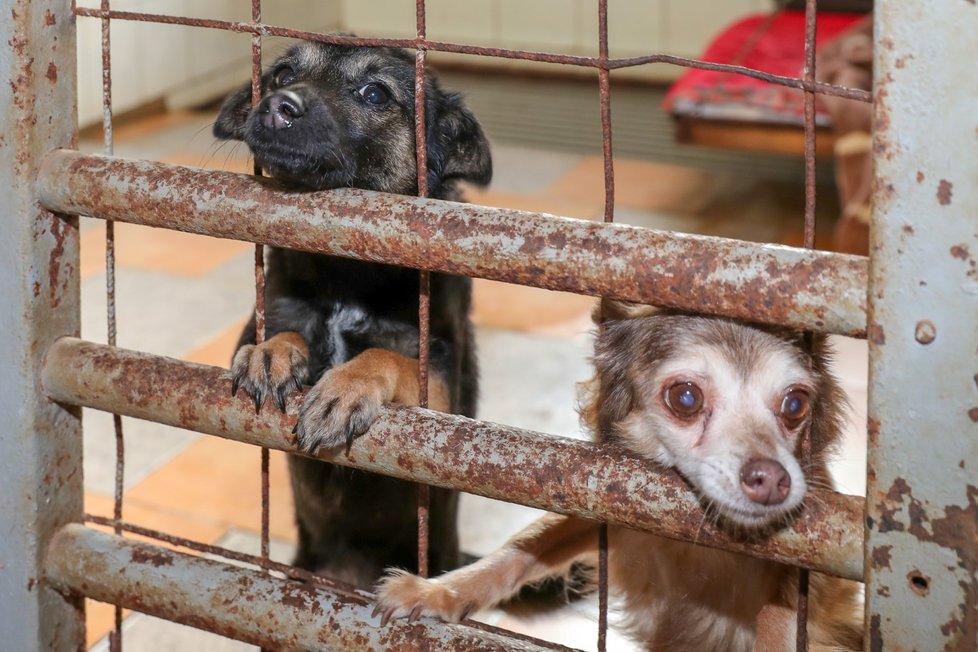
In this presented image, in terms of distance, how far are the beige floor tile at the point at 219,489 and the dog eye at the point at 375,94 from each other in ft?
4.57

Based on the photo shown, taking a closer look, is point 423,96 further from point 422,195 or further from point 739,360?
point 739,360

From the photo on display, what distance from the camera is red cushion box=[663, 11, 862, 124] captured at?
524 cm

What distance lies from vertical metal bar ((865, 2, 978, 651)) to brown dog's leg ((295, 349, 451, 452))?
2.33ft

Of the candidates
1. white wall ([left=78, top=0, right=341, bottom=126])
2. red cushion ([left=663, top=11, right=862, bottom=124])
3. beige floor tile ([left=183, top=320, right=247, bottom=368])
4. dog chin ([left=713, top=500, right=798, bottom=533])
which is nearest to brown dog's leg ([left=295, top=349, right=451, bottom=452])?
dog chin ([left=713, top=500, right=798, bottom=533])

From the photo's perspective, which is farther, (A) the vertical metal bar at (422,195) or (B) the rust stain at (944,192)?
(A) the vertical metal bar at (422,195)

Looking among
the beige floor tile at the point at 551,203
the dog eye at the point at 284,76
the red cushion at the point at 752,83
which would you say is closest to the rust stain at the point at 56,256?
the dog eye at the point at 284,76

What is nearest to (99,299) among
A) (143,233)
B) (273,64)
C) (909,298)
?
(143,233)

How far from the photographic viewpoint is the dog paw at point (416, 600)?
67.6 inches

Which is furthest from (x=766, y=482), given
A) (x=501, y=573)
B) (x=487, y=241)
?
(x=501, y=573)

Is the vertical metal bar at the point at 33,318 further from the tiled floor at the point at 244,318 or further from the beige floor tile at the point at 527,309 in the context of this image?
the beige floor tile at the point at 527,309

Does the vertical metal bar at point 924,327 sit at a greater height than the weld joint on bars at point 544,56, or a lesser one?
lesser

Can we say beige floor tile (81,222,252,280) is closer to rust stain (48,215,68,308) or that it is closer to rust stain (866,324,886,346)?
rust stain (48,215,68,308)

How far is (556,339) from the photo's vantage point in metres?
4.59

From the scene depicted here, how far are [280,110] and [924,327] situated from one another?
114 centimetres
